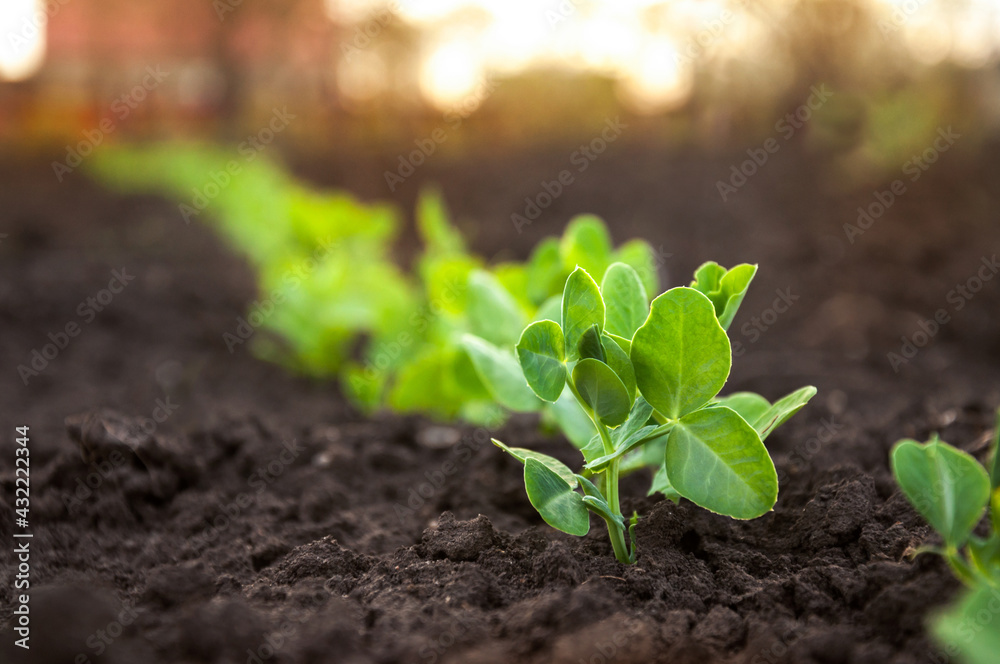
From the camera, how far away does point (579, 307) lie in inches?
35.3

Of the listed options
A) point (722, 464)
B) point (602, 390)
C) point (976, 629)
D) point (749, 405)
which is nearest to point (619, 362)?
point (602, 390)

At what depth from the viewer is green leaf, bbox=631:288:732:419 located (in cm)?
84

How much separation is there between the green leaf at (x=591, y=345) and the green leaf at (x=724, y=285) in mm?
151

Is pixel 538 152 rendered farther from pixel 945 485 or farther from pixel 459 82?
pixel 945 485

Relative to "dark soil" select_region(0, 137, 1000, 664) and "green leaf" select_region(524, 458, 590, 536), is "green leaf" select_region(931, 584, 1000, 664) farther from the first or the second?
"green leaf" select_region(524, 458, 590, 536)

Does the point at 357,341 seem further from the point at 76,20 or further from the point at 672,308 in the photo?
the point at 76,20

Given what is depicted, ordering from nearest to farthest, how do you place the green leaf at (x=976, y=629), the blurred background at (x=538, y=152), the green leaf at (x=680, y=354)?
1. the green leaf at (x=976, y=629)
2. the green leaf at (x=680, y=354)
3. the blurred background at (x=538, y=152)

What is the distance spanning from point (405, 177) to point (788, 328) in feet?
16.6

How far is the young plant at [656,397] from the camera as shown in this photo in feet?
2.81

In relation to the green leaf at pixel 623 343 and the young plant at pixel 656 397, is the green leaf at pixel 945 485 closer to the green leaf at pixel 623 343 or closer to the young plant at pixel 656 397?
the young plant at pixel 656 397

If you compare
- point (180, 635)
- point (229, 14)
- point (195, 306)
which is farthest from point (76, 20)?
point (180, 635)

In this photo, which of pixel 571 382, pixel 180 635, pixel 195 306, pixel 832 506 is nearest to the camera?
pixel 180 635

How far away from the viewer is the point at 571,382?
36.3 inches

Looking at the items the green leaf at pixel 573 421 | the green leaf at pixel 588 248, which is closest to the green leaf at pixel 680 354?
the green leaf at pixel 573 421
